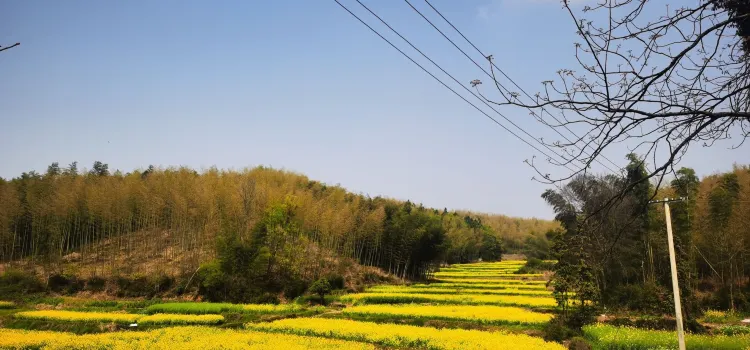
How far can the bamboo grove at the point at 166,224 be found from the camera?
33.5m

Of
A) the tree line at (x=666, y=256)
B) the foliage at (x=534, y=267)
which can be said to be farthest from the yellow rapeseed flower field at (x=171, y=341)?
the foliage at (x=534, y=267)

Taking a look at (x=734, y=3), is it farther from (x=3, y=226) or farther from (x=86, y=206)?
(x=3, y=226)

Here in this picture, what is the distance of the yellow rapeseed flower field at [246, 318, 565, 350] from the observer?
44.8 feet

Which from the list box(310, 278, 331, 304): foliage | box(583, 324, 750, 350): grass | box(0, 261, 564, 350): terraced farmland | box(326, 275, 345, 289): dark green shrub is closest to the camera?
box(583, 324, 750, 350): grass

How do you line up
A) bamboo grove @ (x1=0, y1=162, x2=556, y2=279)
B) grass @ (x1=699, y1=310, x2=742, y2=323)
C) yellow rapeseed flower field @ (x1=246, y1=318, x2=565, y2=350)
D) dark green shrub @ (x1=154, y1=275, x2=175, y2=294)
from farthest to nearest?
bamboo grove @ (x1=0, y1=162, x2=556, y2=279)
dark green shrub @ (x1=154, y1=275, x2=175, y2=294)
grass @ (x1=699, y1=310, x2=742, y2=323)
yellow rapeseed flower field @ (x1=246, y1=318, x2=565, y2=350)

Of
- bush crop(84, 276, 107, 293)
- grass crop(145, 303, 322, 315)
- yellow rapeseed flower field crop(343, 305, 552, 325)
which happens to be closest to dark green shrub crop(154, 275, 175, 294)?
bush crop(84, 276, 107, 293)

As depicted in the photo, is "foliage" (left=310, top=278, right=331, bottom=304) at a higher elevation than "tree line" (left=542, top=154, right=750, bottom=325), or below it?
below

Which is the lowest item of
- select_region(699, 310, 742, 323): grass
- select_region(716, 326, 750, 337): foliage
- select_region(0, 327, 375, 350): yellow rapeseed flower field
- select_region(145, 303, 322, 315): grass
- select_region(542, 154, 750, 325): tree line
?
select_region(145, 303, 322, 315): grass

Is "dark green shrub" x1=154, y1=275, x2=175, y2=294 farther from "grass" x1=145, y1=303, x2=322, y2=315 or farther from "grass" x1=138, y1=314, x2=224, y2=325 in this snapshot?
"grass" x1=138, y1=314, x2=224, y2=325

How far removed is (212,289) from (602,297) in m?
23.2

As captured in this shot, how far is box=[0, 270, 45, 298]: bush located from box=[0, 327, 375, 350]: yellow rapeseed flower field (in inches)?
605

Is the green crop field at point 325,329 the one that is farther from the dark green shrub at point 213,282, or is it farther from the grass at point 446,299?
the dark green shrub at point 213,282

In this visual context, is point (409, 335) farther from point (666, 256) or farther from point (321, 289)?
point (666, 256)

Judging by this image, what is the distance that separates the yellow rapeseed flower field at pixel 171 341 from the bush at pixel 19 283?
15.4m
